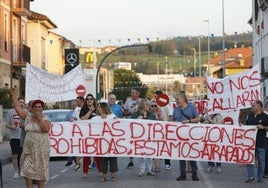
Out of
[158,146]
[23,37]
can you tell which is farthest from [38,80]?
[23,37]

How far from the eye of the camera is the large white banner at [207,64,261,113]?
17141 millimetres

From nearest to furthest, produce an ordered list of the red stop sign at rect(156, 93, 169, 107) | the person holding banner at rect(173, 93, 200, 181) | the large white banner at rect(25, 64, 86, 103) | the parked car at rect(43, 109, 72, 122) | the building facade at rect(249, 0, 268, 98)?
the person holding banner at rect(173, 93, 200, 181) < the large white banner at rect(25, 64, 86, 103) < the red stop sign at rect(156, 93, 169, 107) < the parked car at rect(43, 109, 72, 122) < the building facade at rect(249, 0, 268, 98)

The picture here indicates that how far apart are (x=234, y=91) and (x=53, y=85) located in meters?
4.57

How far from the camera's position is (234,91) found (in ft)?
57.0

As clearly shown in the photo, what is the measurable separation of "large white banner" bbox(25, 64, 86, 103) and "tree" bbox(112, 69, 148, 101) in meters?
85.8

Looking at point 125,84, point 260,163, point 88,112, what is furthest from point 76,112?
point 125,84

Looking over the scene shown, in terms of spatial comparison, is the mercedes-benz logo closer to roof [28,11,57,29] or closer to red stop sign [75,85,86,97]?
red stop sign [75,85,86,97]

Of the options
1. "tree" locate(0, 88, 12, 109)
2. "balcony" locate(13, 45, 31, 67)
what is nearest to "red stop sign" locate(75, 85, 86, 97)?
"tree" locate(0, 88, 12, 109)

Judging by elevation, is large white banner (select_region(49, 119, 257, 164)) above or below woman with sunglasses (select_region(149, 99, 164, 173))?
below

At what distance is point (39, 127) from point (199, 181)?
16.3ft

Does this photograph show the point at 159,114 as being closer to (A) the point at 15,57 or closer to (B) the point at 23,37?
(A) the point at 15,57

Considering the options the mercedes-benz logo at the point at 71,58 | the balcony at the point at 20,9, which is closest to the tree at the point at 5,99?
the mercedes-benz logo at the point at 71,58

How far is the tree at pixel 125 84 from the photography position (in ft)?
349

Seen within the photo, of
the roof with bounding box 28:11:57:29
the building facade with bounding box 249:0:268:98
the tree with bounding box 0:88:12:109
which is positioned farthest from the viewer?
the roof with bounding box 28:11:57:29
